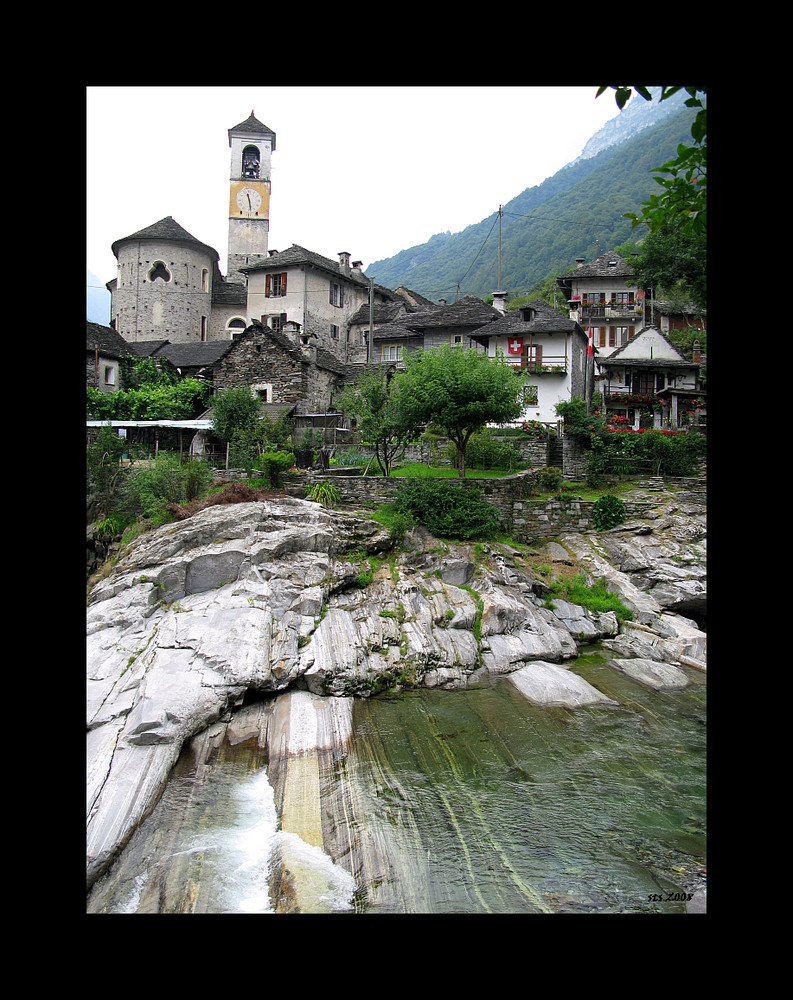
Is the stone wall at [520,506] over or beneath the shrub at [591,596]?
over

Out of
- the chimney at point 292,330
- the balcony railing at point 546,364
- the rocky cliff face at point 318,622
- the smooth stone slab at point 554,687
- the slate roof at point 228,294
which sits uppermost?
the slate roof at point 228,294

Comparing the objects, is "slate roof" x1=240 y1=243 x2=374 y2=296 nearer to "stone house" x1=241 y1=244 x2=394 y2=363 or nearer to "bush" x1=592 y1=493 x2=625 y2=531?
"stone house" x1=241 y1=244 x2=394 y2=363

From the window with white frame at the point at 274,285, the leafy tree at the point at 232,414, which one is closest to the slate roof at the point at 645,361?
the window with white frame at the point at 274,285

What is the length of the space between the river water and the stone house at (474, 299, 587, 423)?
2053 cm

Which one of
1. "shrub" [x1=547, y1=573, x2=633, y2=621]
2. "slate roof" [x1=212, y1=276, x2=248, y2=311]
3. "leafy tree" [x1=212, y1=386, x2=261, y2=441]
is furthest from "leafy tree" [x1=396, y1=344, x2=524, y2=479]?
"slate roof" [x1=212, y1=276, x2=248, y2=311]

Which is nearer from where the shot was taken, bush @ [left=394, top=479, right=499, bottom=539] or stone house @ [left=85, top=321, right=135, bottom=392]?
bush @ [left=394, top=479, right=499, bottom=539]

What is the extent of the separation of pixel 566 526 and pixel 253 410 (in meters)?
14.5

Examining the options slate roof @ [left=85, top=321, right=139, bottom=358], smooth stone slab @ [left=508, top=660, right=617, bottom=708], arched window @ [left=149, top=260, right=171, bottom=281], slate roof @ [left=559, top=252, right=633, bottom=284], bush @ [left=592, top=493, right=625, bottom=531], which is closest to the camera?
smooth stone slab @ [left=508, top=660, right=617, bottom=708]

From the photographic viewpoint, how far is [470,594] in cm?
1655

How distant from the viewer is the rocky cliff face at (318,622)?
10945mm

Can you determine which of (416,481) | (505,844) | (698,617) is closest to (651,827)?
(505,844)

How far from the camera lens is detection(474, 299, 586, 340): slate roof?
30.0m

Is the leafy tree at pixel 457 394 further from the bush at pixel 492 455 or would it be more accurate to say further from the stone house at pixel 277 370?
the stone house at pixel 277 370

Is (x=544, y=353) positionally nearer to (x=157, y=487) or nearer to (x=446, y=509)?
(x=446, y=509)
